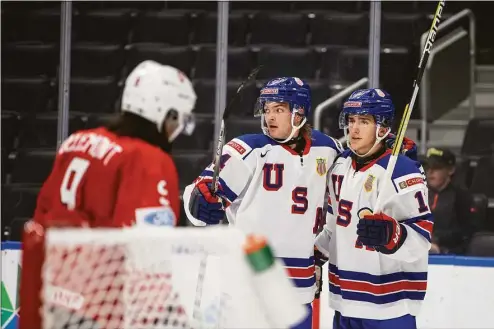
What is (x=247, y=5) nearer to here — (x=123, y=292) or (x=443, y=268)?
(x=443, y=268)

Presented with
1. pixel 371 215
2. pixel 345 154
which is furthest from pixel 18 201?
pixel 371 215

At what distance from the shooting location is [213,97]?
5199 millimetres

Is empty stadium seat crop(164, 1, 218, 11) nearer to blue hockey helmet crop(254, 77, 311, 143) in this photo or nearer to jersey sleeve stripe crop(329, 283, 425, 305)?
blue hockey helmet crop(254, 77, 311, 143)

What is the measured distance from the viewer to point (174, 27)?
569 cm

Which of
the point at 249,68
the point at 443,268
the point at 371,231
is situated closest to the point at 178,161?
the point at 249,68

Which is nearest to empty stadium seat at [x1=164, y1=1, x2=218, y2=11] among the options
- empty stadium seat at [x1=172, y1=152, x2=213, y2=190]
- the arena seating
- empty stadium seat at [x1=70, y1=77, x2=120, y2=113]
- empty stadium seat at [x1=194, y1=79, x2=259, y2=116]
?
the arena seating

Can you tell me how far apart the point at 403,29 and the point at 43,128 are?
1.90 m

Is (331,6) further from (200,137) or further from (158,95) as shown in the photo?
(158,95)

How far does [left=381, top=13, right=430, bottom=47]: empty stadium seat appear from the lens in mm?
5074

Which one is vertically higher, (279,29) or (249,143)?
(279,29)

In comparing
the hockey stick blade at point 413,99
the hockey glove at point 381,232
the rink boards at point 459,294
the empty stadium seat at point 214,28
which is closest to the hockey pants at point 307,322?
the hockey glove at point 381,232

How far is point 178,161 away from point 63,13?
88 cm

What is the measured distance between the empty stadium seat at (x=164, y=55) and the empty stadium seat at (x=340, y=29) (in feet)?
2.31

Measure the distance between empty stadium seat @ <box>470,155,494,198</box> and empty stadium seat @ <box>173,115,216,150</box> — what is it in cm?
131
